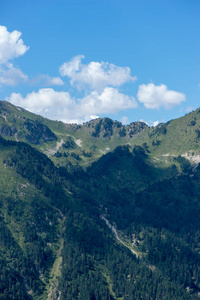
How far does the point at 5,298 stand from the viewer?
199m
